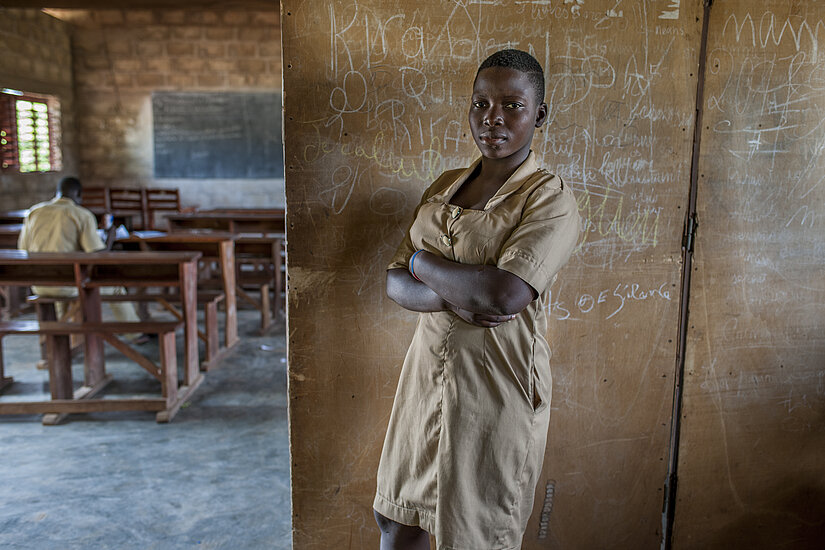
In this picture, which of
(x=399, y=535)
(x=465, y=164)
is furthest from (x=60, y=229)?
(x=399, y=535)

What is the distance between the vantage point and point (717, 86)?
1864mm

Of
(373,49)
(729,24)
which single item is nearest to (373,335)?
(373,49)

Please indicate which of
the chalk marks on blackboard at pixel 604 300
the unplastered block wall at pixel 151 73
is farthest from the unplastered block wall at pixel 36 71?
the chalk marks on blackboard at pixel 604 300

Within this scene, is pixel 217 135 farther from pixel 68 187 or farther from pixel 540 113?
pixel 540 113

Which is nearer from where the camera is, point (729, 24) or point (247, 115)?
point (729, 24)

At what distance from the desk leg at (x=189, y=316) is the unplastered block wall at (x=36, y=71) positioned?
16.8ft

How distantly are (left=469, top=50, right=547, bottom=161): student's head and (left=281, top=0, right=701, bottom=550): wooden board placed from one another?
17.6 inches

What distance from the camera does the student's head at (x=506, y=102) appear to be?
1.34 m

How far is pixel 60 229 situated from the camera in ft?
14.0

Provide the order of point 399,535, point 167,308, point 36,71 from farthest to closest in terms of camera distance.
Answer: point 36,71, point 167,308, point 399,535

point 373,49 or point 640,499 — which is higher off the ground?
point 373,49

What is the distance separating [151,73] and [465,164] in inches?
346

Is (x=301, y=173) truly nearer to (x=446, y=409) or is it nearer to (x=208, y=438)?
→ (x=446, y=409)

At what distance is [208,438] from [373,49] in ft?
7.65
